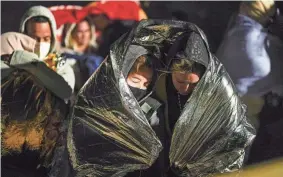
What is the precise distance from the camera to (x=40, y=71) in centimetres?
252

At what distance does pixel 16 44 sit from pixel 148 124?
1.07 m

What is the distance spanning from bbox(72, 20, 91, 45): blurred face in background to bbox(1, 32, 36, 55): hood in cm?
79

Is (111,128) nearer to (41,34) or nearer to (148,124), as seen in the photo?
(148,124)

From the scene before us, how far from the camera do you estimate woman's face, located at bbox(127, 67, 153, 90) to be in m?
1.93

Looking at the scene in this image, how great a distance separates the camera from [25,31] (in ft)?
9.06

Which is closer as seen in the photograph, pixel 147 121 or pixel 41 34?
pixel 147 121

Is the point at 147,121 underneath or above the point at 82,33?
above

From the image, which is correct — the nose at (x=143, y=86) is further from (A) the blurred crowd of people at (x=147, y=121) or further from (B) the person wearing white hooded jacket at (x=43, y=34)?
(B) the person wearing white hooded jacket at (x=43, y=34)

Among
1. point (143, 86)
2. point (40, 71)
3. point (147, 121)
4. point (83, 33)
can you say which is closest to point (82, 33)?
point (83, 33)

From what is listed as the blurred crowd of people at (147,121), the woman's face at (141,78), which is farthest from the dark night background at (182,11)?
the woman's face at (141,78)

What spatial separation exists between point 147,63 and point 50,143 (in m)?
0.61

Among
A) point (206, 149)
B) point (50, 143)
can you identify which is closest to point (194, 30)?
point (206, 149)

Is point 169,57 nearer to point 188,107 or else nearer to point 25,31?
point 188,107

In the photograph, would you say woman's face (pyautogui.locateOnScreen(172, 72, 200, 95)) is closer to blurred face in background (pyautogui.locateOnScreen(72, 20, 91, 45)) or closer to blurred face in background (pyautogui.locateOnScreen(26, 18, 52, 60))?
blurred face in background (pyautogui.locateOnScreen(26, 18, 52, 60))
